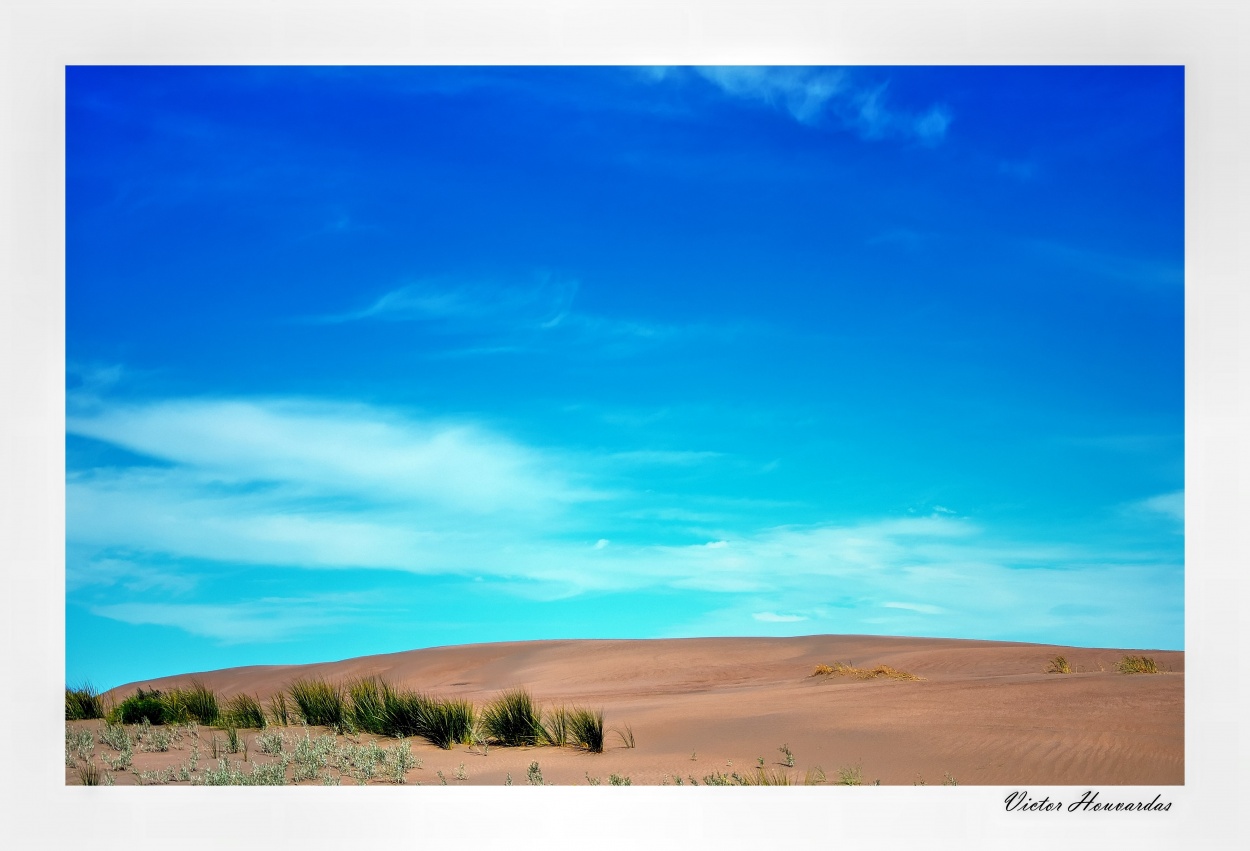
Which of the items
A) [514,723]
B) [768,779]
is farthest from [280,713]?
[768,779]

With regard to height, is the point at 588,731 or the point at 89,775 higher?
the point at 588,731

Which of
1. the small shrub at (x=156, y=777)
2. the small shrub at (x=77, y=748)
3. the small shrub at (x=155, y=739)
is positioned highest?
the small shrub at (x=77, y=748)

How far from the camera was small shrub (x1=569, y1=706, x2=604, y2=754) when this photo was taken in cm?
1056

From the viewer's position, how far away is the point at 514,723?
36.8ft

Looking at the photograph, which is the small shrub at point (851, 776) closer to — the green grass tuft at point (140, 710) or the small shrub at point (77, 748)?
the small shrub at point (77, 748)

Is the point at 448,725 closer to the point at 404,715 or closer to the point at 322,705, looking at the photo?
the point at 404,715

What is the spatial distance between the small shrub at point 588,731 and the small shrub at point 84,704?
7.66 metres

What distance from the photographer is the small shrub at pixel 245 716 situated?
12992 mm

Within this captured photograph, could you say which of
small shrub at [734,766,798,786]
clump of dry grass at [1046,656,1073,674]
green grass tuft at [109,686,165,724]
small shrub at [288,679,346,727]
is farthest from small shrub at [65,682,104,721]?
clump of dry grass at [1046,656,1073,674]

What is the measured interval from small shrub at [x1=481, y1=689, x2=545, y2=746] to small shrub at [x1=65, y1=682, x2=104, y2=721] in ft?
21.8

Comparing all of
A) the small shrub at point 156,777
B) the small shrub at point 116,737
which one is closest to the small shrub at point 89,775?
the small shrub at point 156,777
